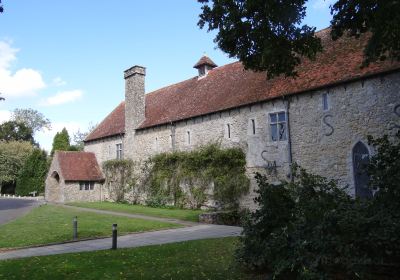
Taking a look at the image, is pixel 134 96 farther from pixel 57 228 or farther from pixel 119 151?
pixel 57 228

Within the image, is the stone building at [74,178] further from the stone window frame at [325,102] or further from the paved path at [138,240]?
the stone window frame at [325,102]

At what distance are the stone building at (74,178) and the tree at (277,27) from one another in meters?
27.9

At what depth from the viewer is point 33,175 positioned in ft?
170

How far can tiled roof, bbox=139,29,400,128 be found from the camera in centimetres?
1930

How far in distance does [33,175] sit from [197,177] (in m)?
34.6

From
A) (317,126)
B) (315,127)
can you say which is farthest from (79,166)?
(317,126)

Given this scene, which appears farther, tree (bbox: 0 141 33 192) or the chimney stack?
tree (bbox: 0 141 33 192)

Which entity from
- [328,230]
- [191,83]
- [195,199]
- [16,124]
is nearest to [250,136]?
[195,199]

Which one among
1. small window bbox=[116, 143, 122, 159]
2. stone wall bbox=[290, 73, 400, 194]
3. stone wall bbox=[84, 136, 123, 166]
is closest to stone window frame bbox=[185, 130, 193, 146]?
stone wall bbox=[290, 73, 400, 194]

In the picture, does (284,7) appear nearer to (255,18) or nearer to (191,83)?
(255,18)

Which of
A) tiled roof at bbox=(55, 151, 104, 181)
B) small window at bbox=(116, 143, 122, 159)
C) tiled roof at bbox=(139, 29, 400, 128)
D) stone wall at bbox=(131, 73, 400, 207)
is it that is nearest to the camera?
stone wall at bbox=(131, 73, 400, 207)

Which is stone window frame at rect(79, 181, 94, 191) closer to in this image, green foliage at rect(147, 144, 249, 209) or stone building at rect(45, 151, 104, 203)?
stone building at rect(45, 151, 104, 203)

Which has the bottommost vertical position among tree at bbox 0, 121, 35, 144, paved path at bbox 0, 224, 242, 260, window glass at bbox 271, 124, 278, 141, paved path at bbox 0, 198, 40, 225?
paved path at bbox 0, 224, 242, 260

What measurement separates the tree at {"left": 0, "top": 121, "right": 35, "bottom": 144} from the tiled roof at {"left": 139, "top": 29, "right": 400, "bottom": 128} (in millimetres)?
53873
